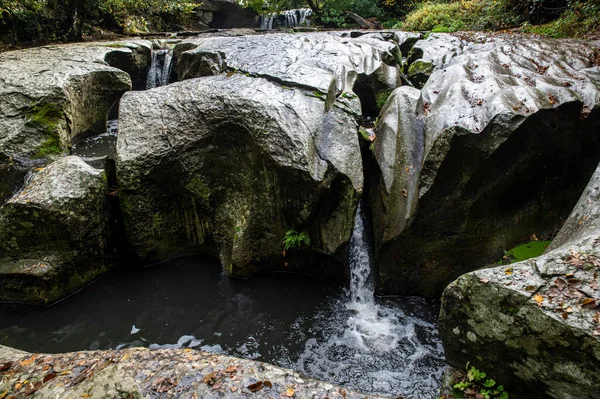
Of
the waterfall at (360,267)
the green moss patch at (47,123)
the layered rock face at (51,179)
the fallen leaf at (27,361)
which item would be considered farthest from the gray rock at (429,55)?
the fallen leaf at (27,361)

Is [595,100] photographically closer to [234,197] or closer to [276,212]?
[276,212]

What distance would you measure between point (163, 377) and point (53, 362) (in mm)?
1480

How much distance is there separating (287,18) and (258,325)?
19.2m

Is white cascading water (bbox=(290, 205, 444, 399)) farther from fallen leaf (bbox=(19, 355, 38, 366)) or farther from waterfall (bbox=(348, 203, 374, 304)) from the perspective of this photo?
fallen leaf (bbox=(19, 355, 38, 366))

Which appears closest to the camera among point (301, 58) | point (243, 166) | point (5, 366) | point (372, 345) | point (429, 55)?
point (5, 366)

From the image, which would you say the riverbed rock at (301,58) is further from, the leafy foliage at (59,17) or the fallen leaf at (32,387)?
the fallen leaf at (32,387)

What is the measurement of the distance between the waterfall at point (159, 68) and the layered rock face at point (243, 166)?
5.35 metres

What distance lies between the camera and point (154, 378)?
141 inches

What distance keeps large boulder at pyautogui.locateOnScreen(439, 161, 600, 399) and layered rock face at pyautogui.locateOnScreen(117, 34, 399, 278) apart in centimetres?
279

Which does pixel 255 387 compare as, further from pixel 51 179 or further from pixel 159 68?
pixel 159 68

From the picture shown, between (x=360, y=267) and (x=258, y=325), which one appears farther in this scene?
(x=360, y=267)

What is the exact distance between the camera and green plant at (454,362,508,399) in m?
3.35

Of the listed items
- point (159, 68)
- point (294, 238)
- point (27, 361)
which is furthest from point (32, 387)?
point (159, 68)

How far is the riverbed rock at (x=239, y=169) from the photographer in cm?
597
